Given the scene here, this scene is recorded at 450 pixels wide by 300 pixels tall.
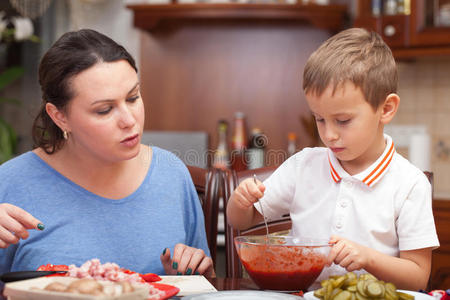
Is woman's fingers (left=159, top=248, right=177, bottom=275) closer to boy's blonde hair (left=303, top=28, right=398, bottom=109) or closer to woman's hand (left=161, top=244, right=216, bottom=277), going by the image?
woman's hand (left=161, top=244, right=216, bottom=277)

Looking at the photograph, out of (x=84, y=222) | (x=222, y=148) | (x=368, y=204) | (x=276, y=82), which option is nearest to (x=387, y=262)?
(x=368, y=204)

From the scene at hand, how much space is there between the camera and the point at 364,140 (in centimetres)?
114

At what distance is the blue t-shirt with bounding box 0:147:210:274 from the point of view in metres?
1.24

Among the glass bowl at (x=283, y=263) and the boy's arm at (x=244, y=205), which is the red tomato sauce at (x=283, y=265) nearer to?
the glass bowl at (x=283, y=263)

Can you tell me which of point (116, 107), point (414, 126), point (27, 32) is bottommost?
point (414, 126)

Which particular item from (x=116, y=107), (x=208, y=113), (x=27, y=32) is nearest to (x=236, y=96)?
(x=208, y=113)

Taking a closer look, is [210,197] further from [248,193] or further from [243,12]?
[243,12]

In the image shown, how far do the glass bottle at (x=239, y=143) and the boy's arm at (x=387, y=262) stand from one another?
200 cm

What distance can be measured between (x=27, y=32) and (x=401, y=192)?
2.49 m

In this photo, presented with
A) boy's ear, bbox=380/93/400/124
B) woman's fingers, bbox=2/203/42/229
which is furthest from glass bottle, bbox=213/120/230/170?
woman's fingers, bbox=2/203/42/229

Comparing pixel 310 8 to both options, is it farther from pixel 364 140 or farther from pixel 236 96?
pixel 364 140

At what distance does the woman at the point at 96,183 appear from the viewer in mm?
1201

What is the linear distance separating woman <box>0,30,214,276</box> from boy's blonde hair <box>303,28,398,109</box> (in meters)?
0.39

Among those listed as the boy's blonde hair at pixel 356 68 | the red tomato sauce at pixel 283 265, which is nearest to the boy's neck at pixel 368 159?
the boy's blonde hair at pixel 356 68
